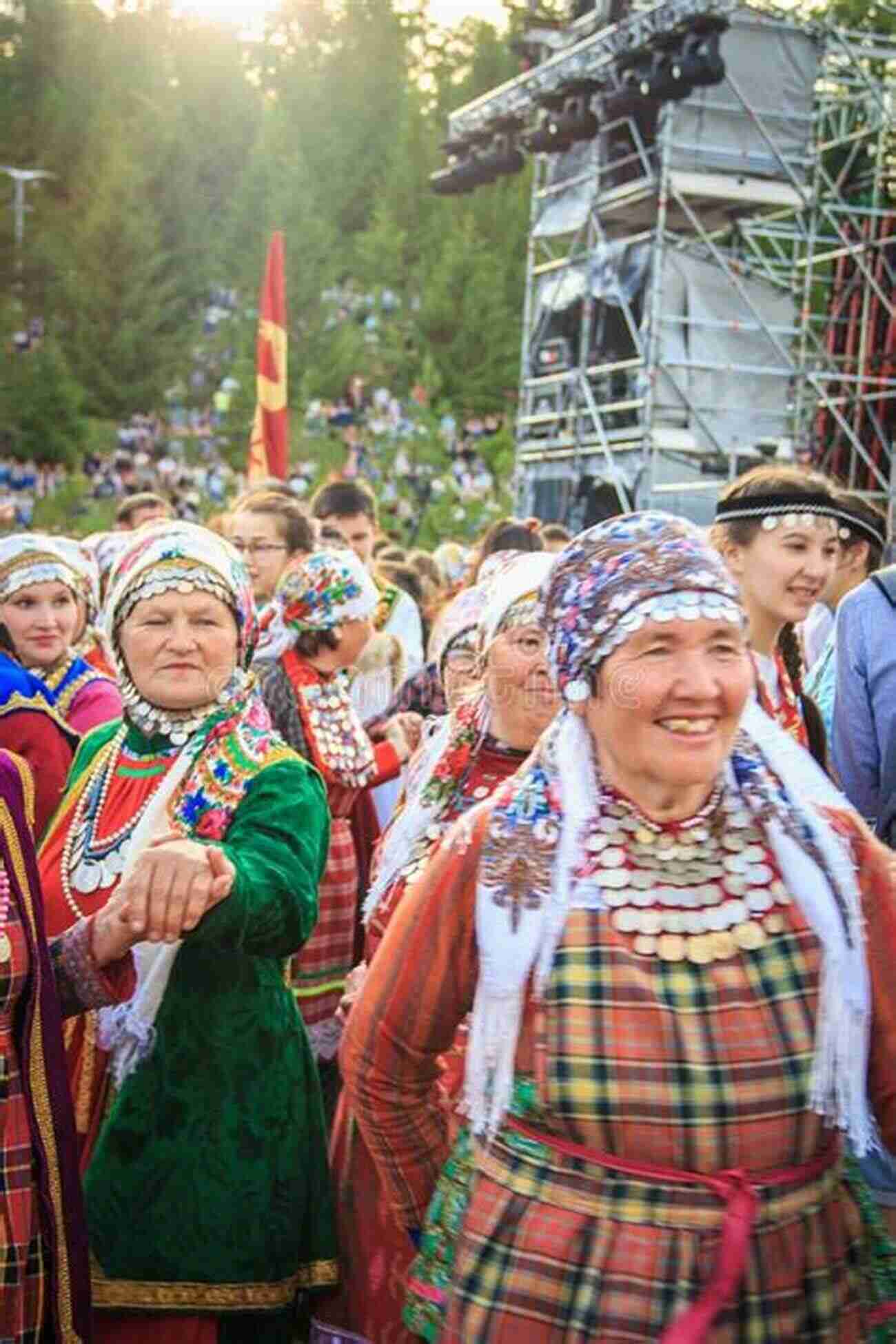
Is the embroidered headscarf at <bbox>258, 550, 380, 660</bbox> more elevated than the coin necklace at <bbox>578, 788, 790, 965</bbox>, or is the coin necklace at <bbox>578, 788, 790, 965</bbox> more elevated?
the embroidered headscarf at <bbox>258, 550, 380, 660</bbox>

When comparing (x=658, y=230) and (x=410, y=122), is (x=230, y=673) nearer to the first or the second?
(x=658, y=230)

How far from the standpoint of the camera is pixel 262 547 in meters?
6.80

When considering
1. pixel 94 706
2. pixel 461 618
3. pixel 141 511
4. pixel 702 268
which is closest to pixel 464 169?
pixel 702 268

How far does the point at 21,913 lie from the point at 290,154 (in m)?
38.7

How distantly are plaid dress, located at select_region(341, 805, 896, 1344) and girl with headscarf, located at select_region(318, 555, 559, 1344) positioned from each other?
3.41 ft

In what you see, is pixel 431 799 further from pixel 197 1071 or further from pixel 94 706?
pixel 94 706

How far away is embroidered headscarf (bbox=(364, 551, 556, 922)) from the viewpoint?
3.38 meters

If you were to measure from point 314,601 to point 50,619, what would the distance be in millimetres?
904

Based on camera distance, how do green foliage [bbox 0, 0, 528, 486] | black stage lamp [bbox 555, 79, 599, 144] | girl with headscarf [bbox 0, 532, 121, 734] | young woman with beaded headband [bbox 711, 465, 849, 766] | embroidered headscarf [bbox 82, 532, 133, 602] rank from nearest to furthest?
young woman with beaded headband [bbox 711, 465, 849, 766] → girl with headscarf [bbox 0, 532, 121, 734] → embroidered headscarf [bbox 82, 532, 133, 602] → black stage lamp [bbox 555, 79, 599, 144] → green foliage [bbox 0, 0, 528, 486]

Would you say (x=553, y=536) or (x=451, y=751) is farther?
(x=553, y=536)

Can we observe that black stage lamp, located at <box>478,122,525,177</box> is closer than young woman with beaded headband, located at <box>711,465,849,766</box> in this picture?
No

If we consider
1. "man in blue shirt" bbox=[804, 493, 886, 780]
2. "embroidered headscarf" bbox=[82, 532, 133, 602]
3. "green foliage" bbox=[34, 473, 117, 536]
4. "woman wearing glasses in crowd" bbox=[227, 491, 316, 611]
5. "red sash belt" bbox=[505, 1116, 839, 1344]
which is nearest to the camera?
"red sash belt" bbox=[505, 1116, 839, 1344]

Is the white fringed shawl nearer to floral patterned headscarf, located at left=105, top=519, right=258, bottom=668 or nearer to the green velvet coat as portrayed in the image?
the green velvet coat

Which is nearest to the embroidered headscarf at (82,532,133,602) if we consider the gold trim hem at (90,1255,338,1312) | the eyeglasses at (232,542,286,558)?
the eyeglasses at (232,542,286,558)
